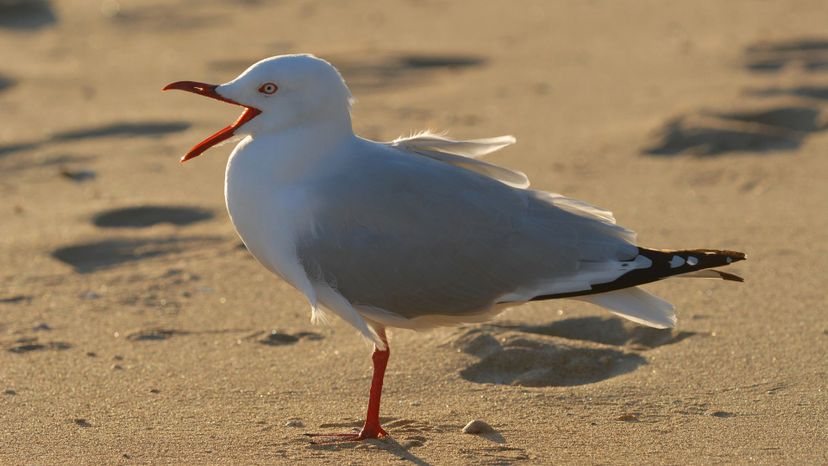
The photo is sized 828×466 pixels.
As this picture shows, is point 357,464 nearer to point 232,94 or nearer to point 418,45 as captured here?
point 232,94

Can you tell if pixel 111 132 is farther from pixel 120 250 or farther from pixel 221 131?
pixel 221 131

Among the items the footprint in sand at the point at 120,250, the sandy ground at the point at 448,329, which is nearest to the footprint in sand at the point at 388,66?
the sandy ground at the point at 448,329

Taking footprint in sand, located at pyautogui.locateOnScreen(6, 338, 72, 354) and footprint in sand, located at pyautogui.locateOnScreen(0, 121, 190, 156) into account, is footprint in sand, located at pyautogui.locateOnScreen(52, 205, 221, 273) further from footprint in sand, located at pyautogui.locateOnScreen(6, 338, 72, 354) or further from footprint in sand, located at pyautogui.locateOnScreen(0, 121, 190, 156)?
footprint in sand, located at pyautogui.locateOnScreen(0, 121, 190, 156)

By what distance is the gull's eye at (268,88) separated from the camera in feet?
15.0

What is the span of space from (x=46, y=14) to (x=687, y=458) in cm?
979

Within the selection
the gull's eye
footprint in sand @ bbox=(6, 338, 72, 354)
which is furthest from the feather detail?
footprint in sand @ bbox=(6, 338, 72, 354)

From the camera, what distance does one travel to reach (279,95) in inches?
180

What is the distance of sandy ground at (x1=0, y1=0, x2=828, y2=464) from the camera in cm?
437

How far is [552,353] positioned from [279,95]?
1.43 m

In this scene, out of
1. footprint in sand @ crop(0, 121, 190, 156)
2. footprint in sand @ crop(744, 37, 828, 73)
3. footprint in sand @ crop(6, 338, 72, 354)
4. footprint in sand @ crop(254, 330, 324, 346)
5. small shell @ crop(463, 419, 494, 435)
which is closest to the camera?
small shell @ crop(463, 419, 494, 435)

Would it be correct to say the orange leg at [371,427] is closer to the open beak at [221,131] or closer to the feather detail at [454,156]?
the feather detail at [454,156]

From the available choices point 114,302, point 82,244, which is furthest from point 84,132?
point 114,302

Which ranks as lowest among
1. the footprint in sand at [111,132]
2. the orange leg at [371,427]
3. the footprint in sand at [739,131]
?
the orange leg at [371,427]

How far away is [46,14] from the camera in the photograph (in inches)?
488
